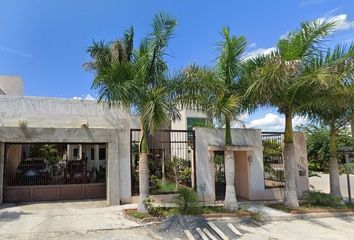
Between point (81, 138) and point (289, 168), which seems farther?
point (81, 138)

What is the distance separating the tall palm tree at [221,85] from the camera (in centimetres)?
1167

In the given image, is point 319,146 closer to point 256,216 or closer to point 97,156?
point 256,216

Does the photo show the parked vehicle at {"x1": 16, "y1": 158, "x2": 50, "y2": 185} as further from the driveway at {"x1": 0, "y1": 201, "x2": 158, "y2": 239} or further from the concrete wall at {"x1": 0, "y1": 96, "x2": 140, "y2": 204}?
the concrete wall at {"x1": 0, "y1": 96, "x2": 140, "y2": 204}

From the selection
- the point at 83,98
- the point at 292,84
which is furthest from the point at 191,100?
the point at 83,98

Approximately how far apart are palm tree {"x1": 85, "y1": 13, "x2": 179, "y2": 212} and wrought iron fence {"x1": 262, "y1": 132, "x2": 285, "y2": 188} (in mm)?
6928

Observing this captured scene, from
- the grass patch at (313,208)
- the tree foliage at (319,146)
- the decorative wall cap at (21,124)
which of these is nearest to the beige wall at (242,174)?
the grass patch at (313,208)

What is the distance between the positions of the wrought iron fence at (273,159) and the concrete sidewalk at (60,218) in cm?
815

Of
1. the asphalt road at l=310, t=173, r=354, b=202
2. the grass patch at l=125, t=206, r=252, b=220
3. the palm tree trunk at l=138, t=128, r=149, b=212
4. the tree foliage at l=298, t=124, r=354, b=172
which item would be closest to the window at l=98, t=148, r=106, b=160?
the grass patch at l=125, t=206, r=252, b=220

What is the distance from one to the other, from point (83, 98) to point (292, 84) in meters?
9.49

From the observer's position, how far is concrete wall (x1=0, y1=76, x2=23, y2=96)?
2601 centimetres

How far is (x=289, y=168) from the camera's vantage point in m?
13.0

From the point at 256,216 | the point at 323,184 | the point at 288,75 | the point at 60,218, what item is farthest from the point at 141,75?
the point at 323,184

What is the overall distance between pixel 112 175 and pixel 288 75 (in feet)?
26.3

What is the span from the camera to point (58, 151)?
18141 mm
